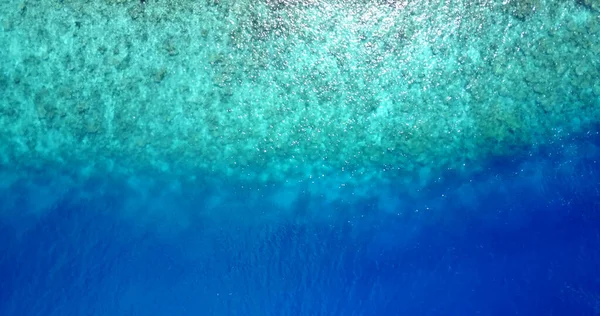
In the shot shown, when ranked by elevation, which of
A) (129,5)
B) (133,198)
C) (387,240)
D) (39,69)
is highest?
(129,5)

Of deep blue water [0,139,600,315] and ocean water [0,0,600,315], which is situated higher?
ocean water [0,0,600,315]

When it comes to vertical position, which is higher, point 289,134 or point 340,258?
point 289,134

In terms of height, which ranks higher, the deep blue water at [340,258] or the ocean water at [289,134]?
the ocean water at [289,134]

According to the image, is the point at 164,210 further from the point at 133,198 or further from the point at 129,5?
the point at 129,5

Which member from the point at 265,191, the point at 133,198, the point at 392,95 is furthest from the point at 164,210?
the point at 392,95
